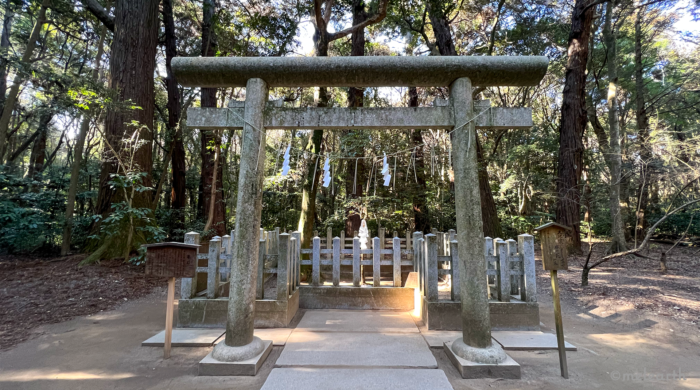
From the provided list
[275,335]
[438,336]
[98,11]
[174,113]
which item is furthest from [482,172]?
[174,113]

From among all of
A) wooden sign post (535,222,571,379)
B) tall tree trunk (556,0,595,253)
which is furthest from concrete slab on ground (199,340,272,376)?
tall tree trunk (556,0,595,253)

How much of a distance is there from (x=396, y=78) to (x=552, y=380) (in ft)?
12.7

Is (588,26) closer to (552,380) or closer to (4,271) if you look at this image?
(552,380)

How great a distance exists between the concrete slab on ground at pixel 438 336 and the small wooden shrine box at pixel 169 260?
3.19 meters

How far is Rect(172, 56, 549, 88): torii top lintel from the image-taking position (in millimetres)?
3605

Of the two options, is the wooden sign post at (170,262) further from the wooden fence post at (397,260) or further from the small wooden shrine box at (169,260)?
the wooden fence post at (397,260)

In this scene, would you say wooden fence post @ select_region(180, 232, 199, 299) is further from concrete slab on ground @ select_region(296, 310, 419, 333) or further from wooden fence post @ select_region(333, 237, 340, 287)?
wooden fence post @ select_region(333, 237, 340, 287)

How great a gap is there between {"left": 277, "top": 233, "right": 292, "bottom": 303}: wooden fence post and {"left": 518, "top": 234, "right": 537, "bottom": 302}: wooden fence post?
12.0 ft

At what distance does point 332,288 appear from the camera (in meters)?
5.40

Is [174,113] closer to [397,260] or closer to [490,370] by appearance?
[397,260]

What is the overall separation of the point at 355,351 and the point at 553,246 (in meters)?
2.66

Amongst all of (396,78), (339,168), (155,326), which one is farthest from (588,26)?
(155,326)

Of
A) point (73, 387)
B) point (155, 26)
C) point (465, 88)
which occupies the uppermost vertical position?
point (155, 26)

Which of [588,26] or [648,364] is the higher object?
[588,26]
